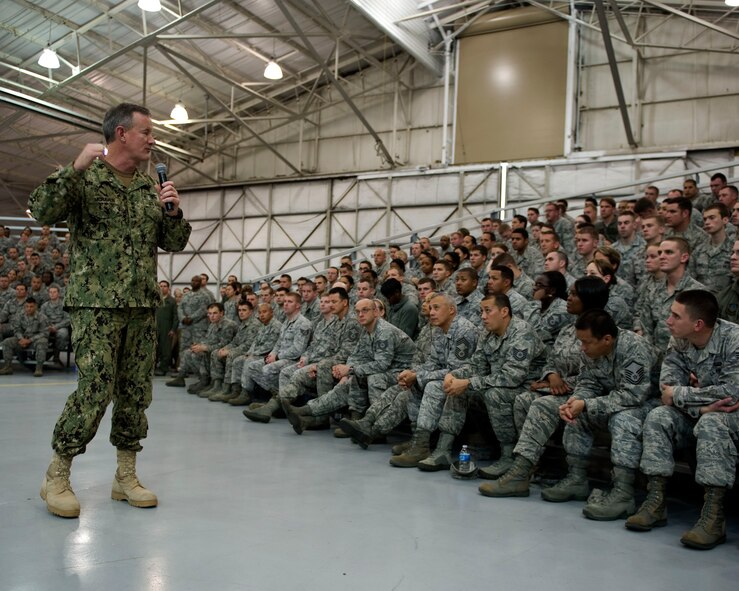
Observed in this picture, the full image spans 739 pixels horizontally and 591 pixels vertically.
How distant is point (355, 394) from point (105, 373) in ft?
8.78

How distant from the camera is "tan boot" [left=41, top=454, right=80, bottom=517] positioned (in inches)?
113

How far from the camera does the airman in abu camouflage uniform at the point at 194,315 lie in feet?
32.7

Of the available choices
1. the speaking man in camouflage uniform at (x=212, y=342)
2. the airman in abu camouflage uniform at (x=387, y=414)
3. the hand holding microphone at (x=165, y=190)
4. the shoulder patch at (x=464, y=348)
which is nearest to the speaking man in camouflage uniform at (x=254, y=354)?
the speaking man in camouflage uniform at (x=212, y=342)

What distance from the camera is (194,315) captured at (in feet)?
33.0

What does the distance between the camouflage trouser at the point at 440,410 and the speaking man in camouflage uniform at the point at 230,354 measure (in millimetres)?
3352

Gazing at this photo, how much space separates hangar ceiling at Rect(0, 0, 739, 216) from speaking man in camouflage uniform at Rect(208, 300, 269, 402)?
5809 mm

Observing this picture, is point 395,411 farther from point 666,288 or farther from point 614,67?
point 614,67

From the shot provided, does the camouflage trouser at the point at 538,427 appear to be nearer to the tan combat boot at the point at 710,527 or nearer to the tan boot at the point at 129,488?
the tan combat boot at the point at 710,527

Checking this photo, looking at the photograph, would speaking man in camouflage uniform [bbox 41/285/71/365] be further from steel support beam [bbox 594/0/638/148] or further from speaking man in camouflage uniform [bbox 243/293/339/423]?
steel support beam [bbox 594/0/638/148]

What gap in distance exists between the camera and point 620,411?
3.38 meters

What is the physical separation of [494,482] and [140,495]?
1843 mm

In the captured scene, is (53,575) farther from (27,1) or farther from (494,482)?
(27,1)

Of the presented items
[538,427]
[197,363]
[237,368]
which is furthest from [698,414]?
[197,363]

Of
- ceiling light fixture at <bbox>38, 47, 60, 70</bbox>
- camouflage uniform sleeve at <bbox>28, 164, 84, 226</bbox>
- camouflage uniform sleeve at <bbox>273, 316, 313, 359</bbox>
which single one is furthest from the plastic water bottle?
ceiling light fixture at <bbox>38, 47, 60, 70</bbox>
